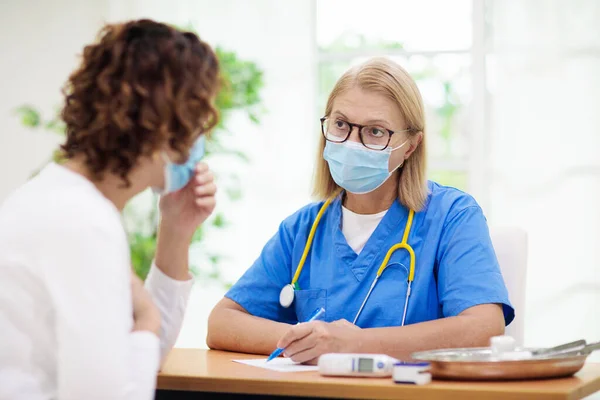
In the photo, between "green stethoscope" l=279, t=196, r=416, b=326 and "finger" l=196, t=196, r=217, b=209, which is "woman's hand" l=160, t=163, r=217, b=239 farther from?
"green stethoscope" l=279, t=196, r=416, b=326

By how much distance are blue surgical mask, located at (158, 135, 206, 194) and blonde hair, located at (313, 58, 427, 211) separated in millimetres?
615

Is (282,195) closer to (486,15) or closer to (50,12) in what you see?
(486,15)

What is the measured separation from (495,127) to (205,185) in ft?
8.53

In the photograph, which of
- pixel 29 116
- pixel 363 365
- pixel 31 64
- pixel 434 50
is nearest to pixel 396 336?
pixel 363 365

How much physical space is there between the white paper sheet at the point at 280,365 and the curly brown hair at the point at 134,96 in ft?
1.52

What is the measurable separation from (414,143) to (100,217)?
3.35 feet

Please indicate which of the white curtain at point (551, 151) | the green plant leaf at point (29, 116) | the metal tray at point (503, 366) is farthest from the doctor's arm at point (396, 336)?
the green plant leaf at point (29, 116)

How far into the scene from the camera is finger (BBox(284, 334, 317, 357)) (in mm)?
1528

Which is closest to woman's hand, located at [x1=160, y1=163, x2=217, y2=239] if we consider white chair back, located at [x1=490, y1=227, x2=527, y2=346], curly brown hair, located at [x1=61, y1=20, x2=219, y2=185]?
curly brown hair, located at [x1=61, y1=20, x2=219, y2=185]

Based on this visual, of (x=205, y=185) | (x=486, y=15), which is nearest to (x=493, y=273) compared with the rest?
(x=205, y=185)

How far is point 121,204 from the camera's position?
1336 mm

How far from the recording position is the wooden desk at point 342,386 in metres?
1.18

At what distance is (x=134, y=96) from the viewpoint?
4.01ft

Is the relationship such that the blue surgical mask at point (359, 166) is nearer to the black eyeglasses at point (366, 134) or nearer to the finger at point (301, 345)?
the black eyeglasses at point (366, 134)
